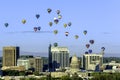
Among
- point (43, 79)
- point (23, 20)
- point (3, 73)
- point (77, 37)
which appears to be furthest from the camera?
point (3, 73)

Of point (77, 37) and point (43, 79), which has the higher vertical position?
point (77, 37)

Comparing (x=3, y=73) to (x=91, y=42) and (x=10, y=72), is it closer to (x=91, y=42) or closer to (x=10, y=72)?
(x=10, y=72)

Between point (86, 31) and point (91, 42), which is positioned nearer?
point (86, 31)

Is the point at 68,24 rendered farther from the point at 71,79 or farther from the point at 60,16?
the point at 71,79

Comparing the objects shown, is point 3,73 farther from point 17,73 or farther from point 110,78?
point 110,78

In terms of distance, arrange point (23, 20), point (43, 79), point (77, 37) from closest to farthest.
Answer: point (23, 20) → point (77, 37) → point (43, 79)

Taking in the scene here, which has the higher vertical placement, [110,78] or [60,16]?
[60,16]

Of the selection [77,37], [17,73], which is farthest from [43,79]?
[77,37]

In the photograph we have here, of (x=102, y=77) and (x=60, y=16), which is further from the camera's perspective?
(x=102, y=77)

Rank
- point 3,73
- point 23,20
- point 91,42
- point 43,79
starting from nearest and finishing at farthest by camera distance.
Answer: point 23,20
point 91,42
point 43,79
point 3,73

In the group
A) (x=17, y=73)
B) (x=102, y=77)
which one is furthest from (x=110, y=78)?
(x=17, y=73)
